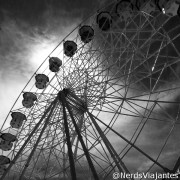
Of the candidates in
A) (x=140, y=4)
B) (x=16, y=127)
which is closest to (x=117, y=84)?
(x=140, y=4)

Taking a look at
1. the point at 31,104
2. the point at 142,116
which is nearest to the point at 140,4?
the point at 142,116

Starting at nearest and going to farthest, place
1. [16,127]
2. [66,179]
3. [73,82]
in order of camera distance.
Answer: [73,82] → [66,179] → [16,127]

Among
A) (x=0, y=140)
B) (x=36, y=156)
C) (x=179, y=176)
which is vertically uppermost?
(x=0, y=140)

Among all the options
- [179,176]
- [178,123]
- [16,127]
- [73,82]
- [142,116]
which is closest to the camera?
[179,176]

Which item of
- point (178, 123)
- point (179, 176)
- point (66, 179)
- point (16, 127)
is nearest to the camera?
point (179, 176)

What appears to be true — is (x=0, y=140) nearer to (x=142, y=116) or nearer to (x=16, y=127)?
(x=16, y=127)

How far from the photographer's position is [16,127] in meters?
23.0

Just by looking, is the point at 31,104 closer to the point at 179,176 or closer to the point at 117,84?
the point at 117,84

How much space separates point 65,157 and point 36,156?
2.93 metres

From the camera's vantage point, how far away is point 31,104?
2359 cm

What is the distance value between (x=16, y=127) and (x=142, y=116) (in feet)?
44.1

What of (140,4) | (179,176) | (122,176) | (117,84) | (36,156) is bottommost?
(179,176)

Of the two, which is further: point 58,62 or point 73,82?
point 58,62

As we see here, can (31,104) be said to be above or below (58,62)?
below
